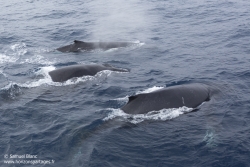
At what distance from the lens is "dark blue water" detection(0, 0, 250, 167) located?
54.5 feet

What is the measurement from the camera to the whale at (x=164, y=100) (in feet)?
64.6

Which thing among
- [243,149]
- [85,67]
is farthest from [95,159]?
[85,67]

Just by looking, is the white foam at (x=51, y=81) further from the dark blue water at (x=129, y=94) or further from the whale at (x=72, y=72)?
the whale at (x=72, y=72)

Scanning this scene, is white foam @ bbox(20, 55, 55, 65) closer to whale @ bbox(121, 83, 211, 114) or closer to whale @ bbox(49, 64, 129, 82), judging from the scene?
whale @ bbox(49, 64, 129, 82)

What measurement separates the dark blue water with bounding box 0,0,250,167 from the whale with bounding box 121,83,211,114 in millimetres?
477

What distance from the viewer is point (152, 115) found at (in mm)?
19453

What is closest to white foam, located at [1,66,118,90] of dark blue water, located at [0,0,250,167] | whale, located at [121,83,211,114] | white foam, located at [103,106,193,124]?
dark blue water, located at [0,0,250,167]

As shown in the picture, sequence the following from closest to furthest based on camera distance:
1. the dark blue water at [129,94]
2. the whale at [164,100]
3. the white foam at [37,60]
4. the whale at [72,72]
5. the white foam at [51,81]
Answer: the dark blue water at [129,94] < the whale at [164,100] < the white foam at [51,81] < the whale at [72,72] < the white foam at [37,60]

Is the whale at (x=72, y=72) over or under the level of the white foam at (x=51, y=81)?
over

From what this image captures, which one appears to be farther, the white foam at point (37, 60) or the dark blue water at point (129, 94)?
the white foam at point (37, 60)

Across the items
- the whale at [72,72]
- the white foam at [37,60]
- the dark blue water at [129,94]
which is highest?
the whale at [72,72]

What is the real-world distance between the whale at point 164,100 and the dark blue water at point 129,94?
1.57 feet

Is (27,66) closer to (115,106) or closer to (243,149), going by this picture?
(115,106)

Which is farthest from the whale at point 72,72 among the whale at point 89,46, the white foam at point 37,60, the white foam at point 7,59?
the white foam at point 7,59
